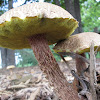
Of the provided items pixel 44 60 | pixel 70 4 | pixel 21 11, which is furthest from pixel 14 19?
pixel 70 4

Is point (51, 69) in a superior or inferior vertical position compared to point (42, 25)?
inferior

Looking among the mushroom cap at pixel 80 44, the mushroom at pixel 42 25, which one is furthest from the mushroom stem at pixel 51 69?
the mushroom cap at pixel 80 44

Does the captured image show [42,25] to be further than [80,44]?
No

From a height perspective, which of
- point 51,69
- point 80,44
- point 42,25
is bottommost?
point 51,69

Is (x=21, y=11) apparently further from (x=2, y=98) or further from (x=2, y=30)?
(x=2, y=98)

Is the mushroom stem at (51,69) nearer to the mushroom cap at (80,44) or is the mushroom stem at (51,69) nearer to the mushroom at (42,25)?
the mushroom at (42,25)

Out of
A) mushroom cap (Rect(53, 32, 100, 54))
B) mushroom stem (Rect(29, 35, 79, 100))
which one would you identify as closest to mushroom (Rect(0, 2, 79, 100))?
mushroom stem (Rect(29, 35, 79, 100))

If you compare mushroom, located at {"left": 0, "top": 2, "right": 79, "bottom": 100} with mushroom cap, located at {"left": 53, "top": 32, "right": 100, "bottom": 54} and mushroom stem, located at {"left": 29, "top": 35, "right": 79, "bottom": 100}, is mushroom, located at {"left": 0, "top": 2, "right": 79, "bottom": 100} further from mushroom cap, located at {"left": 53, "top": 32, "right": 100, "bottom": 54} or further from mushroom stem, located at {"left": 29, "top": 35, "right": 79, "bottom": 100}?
mushroom cap, located at {"left": 53, "top": 32, "right": 100, "bottom": 54}

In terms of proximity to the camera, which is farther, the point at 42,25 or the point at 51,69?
the point at 51,69

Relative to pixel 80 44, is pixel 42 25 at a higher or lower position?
higher
